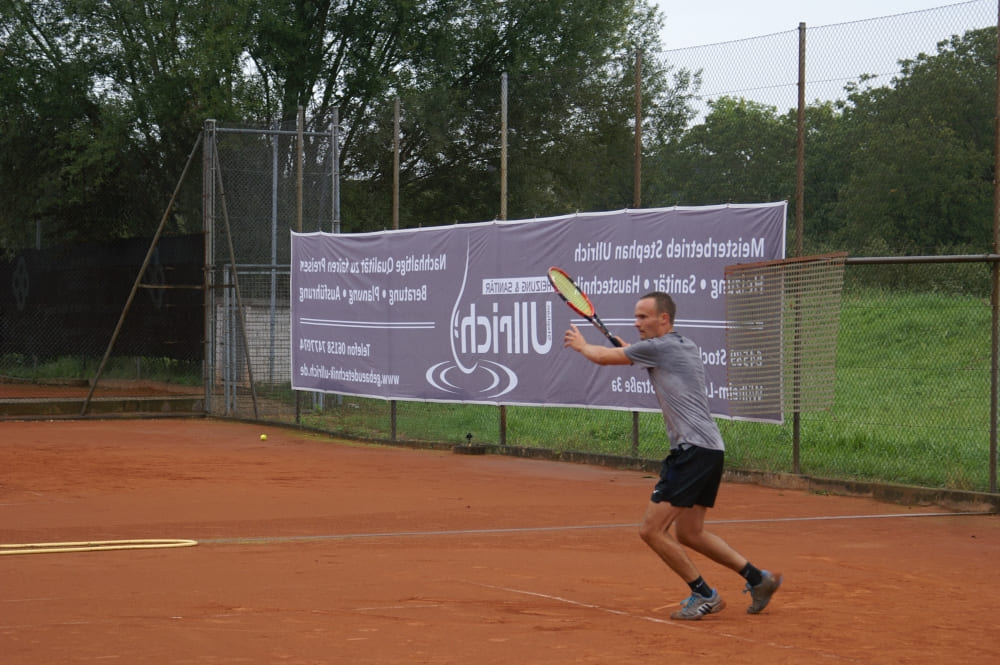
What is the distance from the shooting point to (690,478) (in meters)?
6.76

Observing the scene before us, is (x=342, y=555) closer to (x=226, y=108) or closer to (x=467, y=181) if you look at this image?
(x=226, y=108)

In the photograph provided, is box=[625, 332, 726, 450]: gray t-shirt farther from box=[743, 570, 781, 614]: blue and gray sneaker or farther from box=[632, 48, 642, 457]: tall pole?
box=[632, 48, 642, 457]: tall pole

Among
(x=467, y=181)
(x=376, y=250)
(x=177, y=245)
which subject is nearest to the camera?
(x=376, y=250)

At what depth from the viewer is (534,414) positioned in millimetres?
19891

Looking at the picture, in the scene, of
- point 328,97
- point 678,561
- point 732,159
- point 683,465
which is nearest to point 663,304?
point 683,465

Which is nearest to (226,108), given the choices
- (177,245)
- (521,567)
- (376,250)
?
(177,245)

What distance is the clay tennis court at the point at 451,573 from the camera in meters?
6.00

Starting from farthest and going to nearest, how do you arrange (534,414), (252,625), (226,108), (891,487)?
(226,108)
(534,414)
(891,487)
(252,625)

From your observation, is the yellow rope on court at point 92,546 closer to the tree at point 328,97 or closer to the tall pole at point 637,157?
the tall pole at point 637,157

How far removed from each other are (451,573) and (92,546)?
271 centimetres

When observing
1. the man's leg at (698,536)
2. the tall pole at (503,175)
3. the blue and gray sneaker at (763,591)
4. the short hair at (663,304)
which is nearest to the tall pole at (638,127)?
the tall pole at (503,175)

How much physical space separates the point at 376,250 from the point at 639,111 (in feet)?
16.0

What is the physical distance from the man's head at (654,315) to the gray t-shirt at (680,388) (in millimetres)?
51

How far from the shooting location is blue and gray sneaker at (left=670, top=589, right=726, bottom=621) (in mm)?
6617
